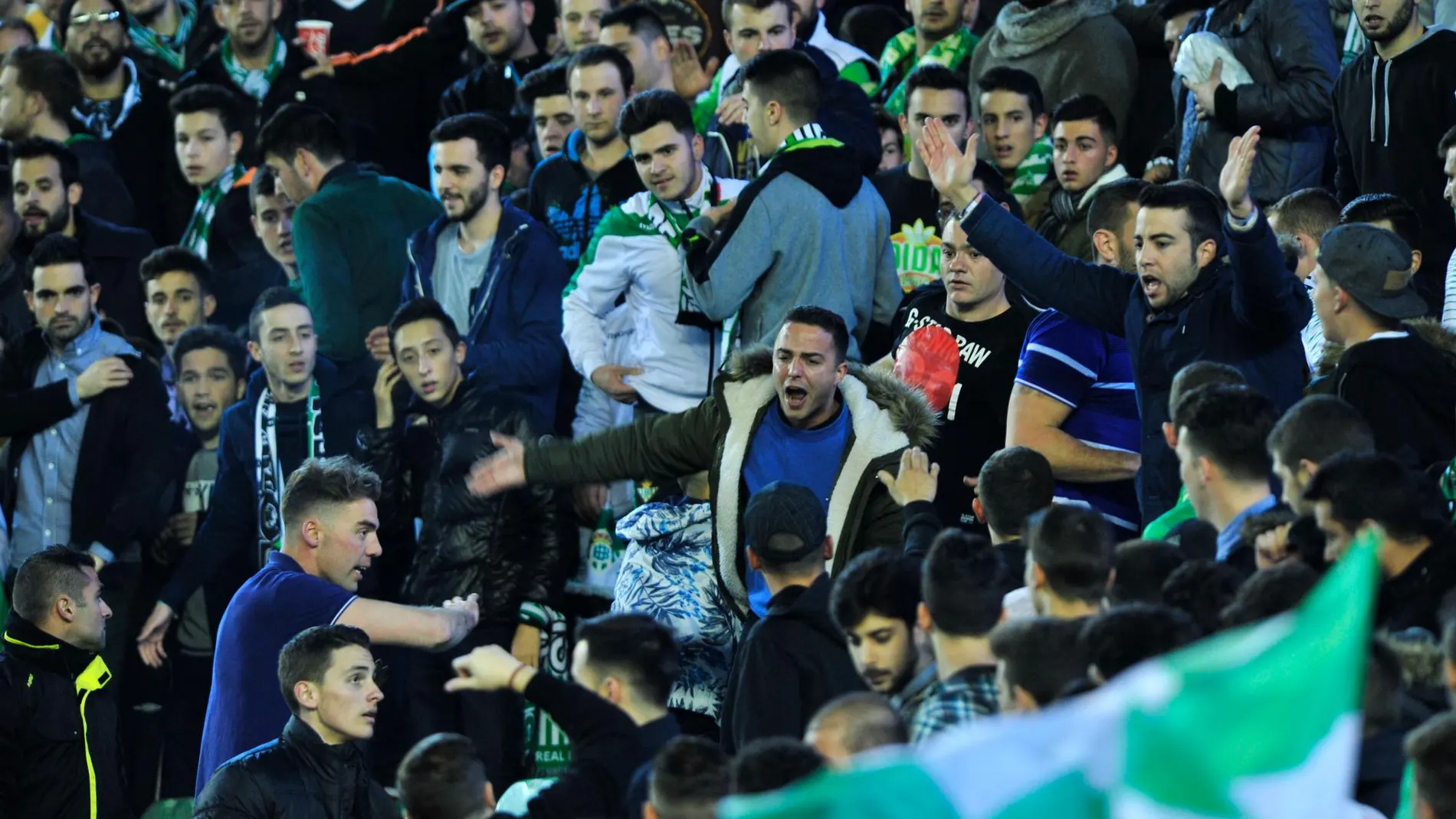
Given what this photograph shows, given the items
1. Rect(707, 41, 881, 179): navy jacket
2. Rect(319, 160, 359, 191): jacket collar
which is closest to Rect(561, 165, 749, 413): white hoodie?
Rect(707, 41, 881, 179): navy jacket

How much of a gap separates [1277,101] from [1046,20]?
130 centimetres

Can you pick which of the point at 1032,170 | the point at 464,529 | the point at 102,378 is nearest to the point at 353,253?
the point at 102,378

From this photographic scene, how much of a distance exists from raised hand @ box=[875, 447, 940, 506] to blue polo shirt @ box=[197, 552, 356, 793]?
180 centimetres

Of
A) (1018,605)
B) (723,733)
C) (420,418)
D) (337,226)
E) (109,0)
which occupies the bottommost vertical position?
(723,733)

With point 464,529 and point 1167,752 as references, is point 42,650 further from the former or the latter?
point 1167,752

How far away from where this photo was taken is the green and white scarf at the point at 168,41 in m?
12.8

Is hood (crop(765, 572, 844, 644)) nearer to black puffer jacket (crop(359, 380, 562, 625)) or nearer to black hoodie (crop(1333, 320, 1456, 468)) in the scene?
black hoodie (crop(1333, 320, 1456, 468))

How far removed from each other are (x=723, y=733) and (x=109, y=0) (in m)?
7.88

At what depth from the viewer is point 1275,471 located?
5.65 metres

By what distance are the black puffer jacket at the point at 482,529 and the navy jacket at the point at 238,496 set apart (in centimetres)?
75

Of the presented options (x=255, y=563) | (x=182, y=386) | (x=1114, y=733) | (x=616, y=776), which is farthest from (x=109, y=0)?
(x=1114, y=733)

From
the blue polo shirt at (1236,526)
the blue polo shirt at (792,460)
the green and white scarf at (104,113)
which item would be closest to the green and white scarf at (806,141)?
the blue polo shirt at (792,460)

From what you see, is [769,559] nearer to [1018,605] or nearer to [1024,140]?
[1018,605]

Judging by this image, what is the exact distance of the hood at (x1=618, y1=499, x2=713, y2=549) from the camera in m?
7.57
